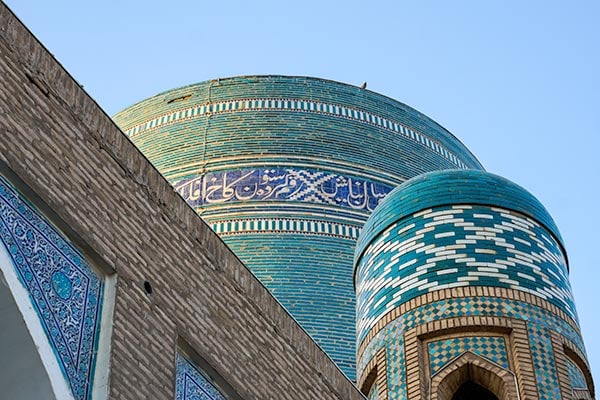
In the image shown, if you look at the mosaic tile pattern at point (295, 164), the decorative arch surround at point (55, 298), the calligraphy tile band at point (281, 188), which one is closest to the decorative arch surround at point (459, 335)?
the mosaic tile pattern at point (295, 164)

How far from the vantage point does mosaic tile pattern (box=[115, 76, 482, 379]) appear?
29.1 ft

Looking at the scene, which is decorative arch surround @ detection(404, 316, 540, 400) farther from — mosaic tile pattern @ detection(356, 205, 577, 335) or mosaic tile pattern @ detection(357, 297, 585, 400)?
mosaic tile pattern @ detection(356, 205, 577, 335)

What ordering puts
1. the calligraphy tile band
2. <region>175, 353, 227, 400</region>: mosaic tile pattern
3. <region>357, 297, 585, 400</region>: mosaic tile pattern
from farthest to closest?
the calligraphy tile band, <region>357, 297, 585, 400</region>: mosaic tile pattern, <region>175, 353, 227, 400</region>: mosaic tile pattern

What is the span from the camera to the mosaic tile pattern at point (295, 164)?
29.1 ft

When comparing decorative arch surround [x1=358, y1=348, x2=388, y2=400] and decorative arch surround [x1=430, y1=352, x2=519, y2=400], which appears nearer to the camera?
decorative arch surround [x1=430, y1=352, x2=519, y2=400]

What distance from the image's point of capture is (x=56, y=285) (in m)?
3.39

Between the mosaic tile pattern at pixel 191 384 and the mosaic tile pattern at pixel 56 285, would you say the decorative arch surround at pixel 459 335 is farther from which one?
the mosaic tile pattern at pixel 56 285

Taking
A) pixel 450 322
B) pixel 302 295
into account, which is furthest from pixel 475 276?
pixel 302 295

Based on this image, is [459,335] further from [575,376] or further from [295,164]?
[295,164]

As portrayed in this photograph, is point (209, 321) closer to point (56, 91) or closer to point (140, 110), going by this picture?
point (56, 91)

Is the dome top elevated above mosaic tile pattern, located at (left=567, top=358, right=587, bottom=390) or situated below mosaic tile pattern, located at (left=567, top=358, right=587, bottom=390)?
above

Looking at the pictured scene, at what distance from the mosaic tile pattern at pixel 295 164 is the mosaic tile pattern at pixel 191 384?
14.3ft

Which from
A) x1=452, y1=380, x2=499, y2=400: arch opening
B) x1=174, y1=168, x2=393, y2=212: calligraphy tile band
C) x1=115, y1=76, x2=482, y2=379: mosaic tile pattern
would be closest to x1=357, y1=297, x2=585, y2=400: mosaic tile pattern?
x1=452, y1=380, x2=499, y2=400: arch opening

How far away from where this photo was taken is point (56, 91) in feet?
12.3
